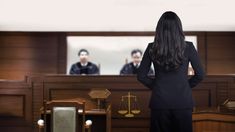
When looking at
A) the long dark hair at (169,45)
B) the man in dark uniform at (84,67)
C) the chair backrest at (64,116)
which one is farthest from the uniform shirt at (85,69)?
the long dark hair at (169,45)

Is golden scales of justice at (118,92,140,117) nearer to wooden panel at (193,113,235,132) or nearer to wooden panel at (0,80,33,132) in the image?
wooden panel at (193,113,235,132)

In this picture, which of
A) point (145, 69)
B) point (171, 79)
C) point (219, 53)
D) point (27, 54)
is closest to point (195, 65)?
point (171, 79)

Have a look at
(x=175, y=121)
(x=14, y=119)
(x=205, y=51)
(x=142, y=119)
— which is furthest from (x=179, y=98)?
(x=205, y=51)

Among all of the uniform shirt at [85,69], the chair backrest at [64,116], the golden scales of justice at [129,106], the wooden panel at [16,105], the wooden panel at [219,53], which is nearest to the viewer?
the chair backrest at [64,116]

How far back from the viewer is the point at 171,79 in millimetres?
2674

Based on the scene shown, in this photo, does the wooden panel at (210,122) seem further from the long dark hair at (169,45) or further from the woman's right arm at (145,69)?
the long dark hair at (169,45)

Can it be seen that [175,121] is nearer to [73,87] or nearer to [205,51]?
[73,87]

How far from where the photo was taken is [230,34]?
877 cm

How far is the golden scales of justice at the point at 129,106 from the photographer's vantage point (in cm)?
540

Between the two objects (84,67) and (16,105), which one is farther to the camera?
(84,67)

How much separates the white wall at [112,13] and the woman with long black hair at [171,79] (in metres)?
4.96

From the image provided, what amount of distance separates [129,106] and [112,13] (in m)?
2.96

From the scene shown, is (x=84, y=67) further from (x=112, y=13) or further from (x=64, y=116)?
(x=64, y=116)

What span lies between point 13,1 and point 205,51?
4009 millimetres
